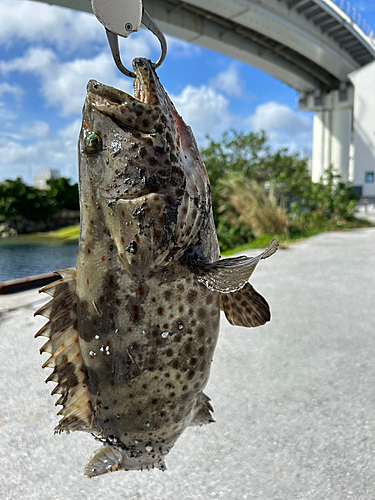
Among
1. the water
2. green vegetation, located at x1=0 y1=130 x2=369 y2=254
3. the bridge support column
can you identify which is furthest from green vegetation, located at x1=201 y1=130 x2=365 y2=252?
the bridge support column

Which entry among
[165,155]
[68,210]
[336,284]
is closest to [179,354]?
[165,155]

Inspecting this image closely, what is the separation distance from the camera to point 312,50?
29453mm

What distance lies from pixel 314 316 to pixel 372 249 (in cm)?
611

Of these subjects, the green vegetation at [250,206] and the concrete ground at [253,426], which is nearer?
the concrete ground at [253,426]

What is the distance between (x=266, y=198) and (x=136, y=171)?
13431mm

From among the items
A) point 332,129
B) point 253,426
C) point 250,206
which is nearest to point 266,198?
point 250,206

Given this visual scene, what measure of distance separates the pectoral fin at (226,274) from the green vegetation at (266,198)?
11.8m

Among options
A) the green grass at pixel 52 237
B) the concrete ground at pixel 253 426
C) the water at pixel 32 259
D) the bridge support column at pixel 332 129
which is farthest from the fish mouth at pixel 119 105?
the bridge support column at pixel 332 129

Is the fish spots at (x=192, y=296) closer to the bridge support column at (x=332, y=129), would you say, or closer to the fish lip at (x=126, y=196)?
the fish lip at (x=126, y=196)

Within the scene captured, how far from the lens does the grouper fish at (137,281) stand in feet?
4.22

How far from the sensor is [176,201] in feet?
4.34

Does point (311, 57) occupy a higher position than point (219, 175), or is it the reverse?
point (311, 57)

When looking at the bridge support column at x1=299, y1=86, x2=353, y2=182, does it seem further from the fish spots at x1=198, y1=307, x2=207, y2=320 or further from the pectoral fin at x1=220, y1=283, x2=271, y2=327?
the fish spots at x1=198, y1=307, x2=207, y2=320

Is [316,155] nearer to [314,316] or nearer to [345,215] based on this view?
[345,215]
